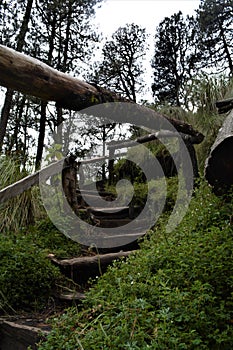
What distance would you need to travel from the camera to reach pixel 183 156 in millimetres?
4871

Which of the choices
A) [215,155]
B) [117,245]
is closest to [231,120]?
[215,155]

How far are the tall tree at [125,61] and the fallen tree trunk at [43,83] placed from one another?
254 inches

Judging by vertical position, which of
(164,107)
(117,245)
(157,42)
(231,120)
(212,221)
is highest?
(157,42)

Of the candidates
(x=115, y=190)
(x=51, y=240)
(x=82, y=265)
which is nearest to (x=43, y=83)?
(x=82, y=265)

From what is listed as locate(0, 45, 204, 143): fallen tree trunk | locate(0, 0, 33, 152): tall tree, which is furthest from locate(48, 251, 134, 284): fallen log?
locate(0, 0, 33, 152): tall tree

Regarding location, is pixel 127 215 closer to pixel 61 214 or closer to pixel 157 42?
pixel 61 214

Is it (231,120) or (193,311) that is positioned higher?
(231,120)

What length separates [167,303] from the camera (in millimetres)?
1563

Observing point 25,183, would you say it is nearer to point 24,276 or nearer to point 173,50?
point 24,276

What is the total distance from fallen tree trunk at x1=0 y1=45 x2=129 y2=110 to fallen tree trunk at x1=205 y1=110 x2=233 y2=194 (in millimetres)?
946

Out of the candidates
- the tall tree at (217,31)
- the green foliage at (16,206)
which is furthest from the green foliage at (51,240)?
the tall tree at (217,31)

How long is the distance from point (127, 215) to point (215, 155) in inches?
118

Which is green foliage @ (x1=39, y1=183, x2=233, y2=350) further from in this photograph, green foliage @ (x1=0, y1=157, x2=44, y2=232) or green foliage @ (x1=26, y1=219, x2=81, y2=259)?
green foliage @ (x1=0, y1=157, x2=44, y2=232)

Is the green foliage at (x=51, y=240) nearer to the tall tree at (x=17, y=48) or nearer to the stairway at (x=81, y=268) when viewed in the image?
the stairway at (x=81, y=268)
